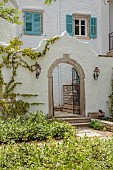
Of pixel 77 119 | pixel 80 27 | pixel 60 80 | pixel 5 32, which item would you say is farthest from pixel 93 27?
pixel 77 119

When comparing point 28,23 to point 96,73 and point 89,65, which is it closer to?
point 89,65

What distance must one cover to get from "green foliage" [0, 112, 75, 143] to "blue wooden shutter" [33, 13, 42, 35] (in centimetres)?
764

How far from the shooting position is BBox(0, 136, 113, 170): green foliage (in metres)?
4.67

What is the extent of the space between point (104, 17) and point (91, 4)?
1.23m

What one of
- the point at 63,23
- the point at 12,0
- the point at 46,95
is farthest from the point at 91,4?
the point at 46,95

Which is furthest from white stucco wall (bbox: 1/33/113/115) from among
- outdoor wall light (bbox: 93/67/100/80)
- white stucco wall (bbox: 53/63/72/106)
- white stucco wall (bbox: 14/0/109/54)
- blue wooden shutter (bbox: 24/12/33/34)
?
blue wooden shutter (bbox: 24/12/33/34)

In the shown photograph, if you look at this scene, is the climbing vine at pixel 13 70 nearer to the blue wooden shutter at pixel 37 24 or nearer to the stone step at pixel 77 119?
the stone step at pixel 77 119

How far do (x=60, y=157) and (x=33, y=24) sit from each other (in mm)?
12701

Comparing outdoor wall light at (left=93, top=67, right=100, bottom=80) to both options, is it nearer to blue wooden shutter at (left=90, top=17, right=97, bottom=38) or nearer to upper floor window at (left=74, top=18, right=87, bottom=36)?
blue wooden shutter at (left=90, top=17, right=97, bottom=38)

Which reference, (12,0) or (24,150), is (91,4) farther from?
(24,150)

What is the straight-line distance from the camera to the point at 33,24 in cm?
1658

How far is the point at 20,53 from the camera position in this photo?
12008 mm

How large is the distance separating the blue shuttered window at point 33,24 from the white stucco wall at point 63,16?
0.87ft

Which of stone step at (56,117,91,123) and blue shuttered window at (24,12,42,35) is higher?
blue shuttered window at (24,12,42,35)
